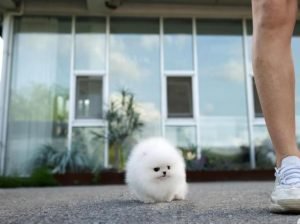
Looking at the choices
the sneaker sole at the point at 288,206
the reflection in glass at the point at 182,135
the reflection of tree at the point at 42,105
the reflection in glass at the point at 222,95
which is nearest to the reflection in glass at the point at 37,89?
the reflection of tree at the point at 42,105

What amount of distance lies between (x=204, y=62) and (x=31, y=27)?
277 centimetres

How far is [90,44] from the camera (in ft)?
20.1

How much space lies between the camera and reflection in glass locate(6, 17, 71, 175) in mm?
5676

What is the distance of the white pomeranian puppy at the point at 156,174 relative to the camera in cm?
195

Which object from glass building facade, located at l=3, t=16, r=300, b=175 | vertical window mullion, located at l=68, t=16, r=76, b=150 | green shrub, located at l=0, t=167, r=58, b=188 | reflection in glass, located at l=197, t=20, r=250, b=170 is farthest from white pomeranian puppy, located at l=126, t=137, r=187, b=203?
vertical window mullion, located at l=68, t=16, r=76, b=150

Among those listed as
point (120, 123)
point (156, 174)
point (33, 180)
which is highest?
point (120, 123)

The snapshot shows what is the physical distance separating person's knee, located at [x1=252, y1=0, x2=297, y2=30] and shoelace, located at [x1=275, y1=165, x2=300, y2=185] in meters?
0.49

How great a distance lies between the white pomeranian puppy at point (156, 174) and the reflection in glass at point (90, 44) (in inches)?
163

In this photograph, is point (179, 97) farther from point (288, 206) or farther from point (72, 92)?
point (288, 206)

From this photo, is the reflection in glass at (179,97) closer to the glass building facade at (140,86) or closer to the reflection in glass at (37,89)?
the glass building facade at (140,86)

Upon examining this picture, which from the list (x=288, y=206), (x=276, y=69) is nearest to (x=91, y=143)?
(x=276, y=69)

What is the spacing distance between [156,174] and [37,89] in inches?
172

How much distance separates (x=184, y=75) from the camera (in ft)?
19.9

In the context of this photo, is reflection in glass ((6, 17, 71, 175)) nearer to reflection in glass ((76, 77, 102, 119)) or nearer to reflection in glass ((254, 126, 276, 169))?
reflection in glass ((76, 77, 102, 119))
